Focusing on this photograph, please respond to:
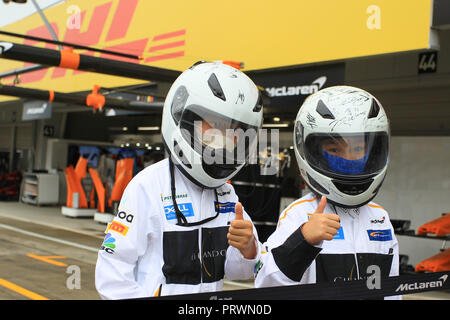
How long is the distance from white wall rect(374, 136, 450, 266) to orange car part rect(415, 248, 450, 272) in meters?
1.75

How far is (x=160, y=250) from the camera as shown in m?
1.84

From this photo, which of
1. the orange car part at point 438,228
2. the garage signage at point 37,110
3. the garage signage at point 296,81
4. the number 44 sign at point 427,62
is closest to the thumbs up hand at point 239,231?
the garage signage at point 296,81

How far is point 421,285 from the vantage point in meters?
1.47

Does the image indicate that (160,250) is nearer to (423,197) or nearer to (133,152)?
(423,197)

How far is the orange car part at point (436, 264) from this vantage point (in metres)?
6.45

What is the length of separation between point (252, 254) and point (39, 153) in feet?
63.4

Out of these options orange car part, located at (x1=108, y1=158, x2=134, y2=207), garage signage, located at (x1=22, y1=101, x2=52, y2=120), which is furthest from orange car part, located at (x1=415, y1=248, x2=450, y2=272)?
garage signage, located at (x1=22, y1=101, x2=52, y2=120)

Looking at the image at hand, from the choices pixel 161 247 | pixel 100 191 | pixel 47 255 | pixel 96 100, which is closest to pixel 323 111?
pixel 161 247

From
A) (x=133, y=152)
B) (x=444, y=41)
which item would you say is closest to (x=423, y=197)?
(x=444, y=41)

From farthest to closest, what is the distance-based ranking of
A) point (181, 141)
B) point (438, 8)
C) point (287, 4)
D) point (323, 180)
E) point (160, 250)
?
point (287, 4), point (438, 8), point (323, 180), point (181, 141), point (160, 250)

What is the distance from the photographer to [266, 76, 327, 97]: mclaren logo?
23.5ft

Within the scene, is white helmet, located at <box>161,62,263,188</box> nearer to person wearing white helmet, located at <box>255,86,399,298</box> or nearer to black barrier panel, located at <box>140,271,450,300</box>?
person wearing white helmet, located at <box>255,86,399,298</box>

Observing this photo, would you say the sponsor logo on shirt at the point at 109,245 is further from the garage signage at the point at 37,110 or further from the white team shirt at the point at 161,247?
the garage signage at the point at 37,110

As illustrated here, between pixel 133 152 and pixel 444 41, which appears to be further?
pixel 133 152
